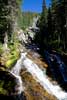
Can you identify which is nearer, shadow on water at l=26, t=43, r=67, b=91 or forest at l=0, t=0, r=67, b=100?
forest at l=0, t=0, r=67, b=100

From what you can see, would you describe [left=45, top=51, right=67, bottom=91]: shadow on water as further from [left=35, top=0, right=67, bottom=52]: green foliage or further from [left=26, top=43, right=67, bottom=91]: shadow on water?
[left=35, top=0, right=67, bottom=52]: green foliage

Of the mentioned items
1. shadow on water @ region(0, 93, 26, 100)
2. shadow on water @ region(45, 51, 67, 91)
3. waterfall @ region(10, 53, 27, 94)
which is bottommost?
shadow on water @ region(45, 51, 67, 91)

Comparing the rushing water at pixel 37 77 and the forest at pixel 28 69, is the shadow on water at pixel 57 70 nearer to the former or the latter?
the forest at pixel 28 69

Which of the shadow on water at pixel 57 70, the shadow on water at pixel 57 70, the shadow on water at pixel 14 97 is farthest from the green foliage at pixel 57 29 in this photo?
the shadow on water at pixel 14 97

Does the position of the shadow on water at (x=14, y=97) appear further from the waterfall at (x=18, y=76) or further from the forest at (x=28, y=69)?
the waterfall at (x=18, y=76)

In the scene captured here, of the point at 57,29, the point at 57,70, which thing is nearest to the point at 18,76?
the point at 57,70

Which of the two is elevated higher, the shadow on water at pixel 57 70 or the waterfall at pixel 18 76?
the waterfall at pixel 18 76

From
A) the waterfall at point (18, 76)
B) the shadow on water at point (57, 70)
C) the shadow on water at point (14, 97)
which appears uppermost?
the waterfall at point (18, 76)

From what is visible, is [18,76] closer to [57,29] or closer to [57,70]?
[57,70]

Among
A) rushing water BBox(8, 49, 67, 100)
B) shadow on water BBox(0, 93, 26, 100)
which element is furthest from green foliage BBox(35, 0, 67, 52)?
shadow on water BBox(0, 93, 26, 100)

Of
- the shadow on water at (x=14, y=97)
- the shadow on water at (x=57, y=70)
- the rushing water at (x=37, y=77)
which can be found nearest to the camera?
the shadow on water at (x=14, y=97)

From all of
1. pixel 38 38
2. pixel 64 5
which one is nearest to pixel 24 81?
pixel 64 5

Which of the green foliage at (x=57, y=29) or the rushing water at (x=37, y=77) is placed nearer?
the rushing water at (x=37, y=77)

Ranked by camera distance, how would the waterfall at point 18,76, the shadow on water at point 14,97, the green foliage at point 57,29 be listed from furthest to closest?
the green foliage at point 57,29
the waterfall at point 18,76
the shadow on water at point 14,97
